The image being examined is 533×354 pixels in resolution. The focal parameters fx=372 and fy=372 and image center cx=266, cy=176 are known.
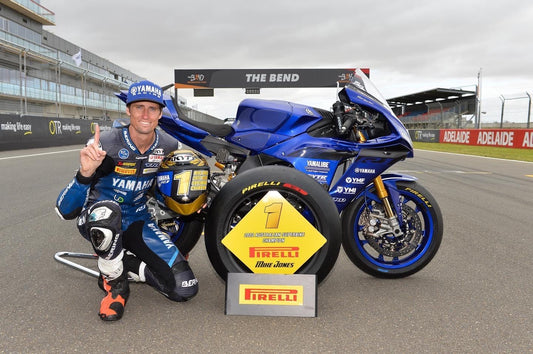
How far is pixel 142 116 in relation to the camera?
7.70 ft

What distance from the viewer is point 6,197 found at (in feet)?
18.0

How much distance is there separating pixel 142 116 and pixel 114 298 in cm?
113

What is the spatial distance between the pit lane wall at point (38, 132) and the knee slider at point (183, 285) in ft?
34.1

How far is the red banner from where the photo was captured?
19.1 metres

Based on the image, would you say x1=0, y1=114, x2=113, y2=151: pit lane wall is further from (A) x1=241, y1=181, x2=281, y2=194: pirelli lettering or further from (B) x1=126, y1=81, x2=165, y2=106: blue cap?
(A) x1=241, y1=181, x2=281, y2=194: pirelli lettering

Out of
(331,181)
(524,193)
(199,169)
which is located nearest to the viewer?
(199,169)

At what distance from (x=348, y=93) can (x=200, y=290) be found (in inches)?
67.5

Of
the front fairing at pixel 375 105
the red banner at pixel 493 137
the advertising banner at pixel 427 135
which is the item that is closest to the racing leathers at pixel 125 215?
the front fairing at pixel 375 105

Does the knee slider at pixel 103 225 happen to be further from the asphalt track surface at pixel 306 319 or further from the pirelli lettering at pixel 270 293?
the pirelli lettering at pixel 270 293

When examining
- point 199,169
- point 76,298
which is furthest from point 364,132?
point 76,298

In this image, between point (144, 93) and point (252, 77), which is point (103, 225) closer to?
point (144, 93)

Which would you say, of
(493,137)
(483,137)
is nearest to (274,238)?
(493,137)

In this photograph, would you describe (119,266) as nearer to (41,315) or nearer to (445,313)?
(41,315)

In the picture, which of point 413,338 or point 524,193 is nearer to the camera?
point 413,338
